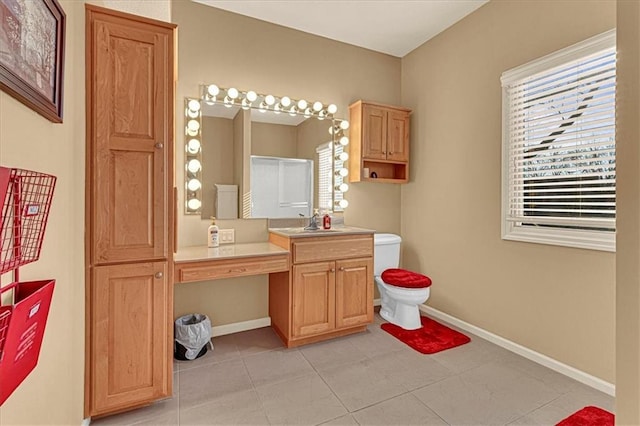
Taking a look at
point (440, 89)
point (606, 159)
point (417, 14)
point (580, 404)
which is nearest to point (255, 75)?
point (417, 14)

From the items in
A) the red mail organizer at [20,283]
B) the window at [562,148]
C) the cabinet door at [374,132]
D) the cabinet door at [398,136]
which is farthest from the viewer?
the cabinet door at [398,136]

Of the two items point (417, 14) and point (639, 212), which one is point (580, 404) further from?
point (417, 14)

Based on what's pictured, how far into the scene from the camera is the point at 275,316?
9.13ft

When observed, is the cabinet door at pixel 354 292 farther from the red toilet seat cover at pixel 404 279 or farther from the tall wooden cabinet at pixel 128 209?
the tall wooden cabinet at pixel 128 209

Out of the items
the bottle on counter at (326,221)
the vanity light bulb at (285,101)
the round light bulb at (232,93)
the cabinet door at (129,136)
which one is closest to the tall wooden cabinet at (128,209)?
A: the cabinet door at (129,136)

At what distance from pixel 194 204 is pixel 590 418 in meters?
2.92

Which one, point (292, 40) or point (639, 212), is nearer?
point (639, 212)

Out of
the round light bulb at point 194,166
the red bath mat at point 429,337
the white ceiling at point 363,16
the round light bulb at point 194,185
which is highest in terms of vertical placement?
the white ceiling at point 363,16

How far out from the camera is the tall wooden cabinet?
1583 mm

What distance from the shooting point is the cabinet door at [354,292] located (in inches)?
103

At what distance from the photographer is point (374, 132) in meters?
3.14

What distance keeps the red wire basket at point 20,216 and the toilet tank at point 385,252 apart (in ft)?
8.64

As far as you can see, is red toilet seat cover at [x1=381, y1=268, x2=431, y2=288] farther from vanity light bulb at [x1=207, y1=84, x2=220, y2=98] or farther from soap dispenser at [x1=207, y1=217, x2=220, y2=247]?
vanity light bulb at [x1=207, y1=84, x2=220, y2=98]

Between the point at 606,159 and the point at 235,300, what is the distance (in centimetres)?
291
